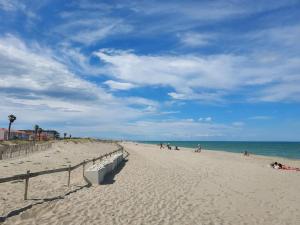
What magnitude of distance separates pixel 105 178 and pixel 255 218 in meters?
9.31

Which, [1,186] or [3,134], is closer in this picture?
[1,186]

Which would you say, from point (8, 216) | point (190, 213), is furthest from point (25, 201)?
point (190, 213)

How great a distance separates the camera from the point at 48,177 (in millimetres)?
17875

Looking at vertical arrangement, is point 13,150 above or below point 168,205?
above

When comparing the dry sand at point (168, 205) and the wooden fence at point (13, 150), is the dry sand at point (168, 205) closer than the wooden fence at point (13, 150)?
Yes

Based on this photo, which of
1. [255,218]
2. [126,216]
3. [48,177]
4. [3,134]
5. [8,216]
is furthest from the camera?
[3,134]

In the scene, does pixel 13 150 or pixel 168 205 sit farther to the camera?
pixel 13 150

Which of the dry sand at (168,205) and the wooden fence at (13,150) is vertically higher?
the wooden fence at (13,150)

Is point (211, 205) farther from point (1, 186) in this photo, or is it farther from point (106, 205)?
point (1, 186)

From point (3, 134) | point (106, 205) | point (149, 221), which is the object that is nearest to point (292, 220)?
point (149, 221)

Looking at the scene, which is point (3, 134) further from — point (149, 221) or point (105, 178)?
point (149, 221)

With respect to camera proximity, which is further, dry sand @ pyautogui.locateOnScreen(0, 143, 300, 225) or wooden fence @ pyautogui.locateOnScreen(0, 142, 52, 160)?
wooden fence @ pyautogui.locateOnScreen(0, 142, 52, 160)

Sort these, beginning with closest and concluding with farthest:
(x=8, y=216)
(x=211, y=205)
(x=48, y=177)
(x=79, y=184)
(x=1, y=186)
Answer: (x=8, y=216), (x=211, y=205), (x=1, y=186), (x=79, y=184), (x=48, y=177)

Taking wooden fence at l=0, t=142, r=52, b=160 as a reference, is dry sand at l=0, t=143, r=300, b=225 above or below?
below
